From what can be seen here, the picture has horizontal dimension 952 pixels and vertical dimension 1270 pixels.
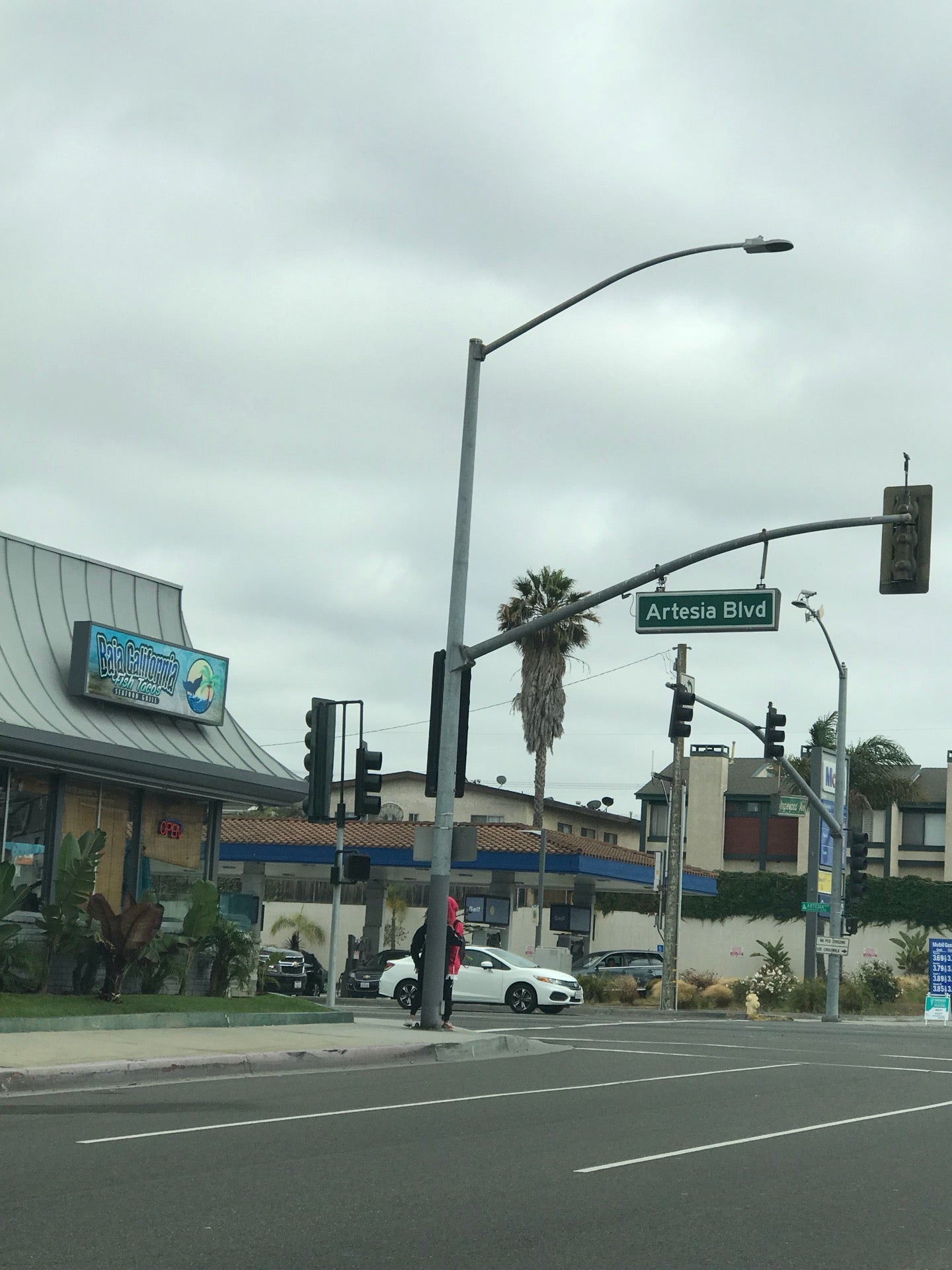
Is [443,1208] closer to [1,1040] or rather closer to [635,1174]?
[635,1174]

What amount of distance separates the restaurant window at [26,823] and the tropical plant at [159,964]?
215cm

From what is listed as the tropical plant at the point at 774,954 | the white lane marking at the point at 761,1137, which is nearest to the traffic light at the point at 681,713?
the white lane marking at the point at 761,1137

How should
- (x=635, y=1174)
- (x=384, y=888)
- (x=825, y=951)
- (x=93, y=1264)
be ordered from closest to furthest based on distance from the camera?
1. (x=93, y=1264)
2. (x=635, y=1174)
3. (x=825, y=951)
4. (x=384, y=888)

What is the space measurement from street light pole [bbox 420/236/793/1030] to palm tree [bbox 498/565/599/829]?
3635 centimetres

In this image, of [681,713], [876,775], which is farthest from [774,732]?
[876,775]

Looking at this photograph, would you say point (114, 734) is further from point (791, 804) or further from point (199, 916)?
point (791, 804)

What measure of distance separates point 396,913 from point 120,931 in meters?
37.0

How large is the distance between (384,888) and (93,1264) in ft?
148

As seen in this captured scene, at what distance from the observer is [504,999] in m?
34.8

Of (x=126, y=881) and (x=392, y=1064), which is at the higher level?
(x=126, y=881)

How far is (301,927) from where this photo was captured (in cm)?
5572

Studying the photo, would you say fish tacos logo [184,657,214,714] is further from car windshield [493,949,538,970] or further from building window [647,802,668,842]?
building window [647,802,668,842]

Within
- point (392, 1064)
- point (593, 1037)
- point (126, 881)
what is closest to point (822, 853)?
point (593, 1037)

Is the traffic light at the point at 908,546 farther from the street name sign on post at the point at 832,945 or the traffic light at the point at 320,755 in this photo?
the street name sign on post at the point at 832,945
